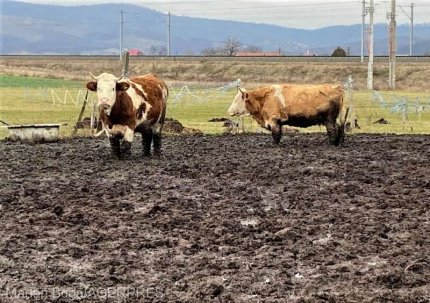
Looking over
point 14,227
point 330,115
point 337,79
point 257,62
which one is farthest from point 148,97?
point 257,62

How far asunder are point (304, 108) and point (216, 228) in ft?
29.0

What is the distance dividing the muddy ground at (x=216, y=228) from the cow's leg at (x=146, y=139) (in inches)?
9.3

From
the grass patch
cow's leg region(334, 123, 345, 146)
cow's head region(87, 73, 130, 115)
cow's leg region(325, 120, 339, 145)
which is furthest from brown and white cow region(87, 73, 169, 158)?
the grass patch

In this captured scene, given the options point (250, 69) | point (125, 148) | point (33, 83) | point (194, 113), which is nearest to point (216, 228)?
point (125, 148)

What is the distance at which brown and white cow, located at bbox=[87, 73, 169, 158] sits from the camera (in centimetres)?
1420

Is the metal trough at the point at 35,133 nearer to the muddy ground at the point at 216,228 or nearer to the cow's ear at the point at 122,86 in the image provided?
the muddy ground at the point at 216,228

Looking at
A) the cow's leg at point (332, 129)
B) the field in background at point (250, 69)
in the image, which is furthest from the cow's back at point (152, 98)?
the field in background at point (250, 69)

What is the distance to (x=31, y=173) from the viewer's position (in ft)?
44.3

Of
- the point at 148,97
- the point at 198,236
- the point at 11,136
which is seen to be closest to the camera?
the point at 198,236

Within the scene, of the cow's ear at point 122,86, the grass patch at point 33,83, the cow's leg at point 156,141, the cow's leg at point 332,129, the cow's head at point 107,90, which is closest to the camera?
the cow's head at point 107,90

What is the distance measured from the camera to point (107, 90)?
14117mm

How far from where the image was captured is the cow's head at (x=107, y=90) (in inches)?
551

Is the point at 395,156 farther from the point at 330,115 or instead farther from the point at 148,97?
the point at 148,97

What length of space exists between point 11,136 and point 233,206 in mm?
10006
